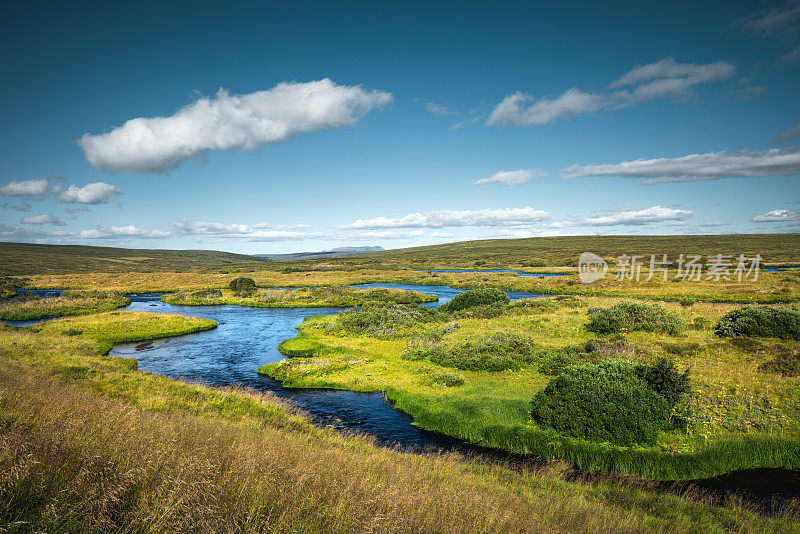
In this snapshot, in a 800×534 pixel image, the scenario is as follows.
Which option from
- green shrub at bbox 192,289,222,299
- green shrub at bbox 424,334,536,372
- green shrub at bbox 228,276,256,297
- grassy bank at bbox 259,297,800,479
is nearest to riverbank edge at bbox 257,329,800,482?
grassy bank at bbox 259,297,800,479

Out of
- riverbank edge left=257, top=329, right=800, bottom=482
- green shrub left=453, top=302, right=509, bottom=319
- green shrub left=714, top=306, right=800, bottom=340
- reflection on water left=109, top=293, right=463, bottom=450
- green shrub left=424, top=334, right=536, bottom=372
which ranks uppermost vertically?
green shrub left=714, top=306, right=800, bottom=340

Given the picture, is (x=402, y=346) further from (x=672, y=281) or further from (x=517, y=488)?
(x=672, y=281)

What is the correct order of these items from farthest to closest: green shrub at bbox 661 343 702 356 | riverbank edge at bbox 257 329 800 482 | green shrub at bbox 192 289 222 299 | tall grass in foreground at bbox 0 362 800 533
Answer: green shrub at bbox 192 289 222 299, green shrub at bbox 661 343 702 356, riverbank edge at bbox 257 329 800 482, tall grass in foreground at bbox 0 362 800 533

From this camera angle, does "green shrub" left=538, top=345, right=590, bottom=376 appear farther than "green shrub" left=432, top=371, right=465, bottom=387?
Yes

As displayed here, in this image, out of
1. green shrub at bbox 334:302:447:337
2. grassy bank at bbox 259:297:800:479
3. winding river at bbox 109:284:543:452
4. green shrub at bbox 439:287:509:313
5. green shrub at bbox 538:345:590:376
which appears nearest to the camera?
grassy bank at bbox 259:297:800:479

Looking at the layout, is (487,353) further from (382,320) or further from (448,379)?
(382,320)

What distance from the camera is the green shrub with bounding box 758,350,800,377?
744 inches

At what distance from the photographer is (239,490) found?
5.82 metres

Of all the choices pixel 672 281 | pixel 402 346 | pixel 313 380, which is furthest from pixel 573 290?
pixel 313 380

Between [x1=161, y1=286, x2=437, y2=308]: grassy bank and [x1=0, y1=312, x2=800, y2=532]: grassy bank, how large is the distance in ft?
154

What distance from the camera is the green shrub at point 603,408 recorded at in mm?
15055

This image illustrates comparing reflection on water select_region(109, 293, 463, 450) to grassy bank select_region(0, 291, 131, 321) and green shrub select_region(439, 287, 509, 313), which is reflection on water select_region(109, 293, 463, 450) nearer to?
grassy bank select_region(0, 291, 131, 321)

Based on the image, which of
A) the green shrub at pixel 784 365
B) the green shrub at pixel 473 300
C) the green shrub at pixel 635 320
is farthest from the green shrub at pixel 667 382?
the green shrub at pixel 473 300

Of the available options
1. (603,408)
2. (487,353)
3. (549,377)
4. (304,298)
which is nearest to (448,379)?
(487,353)
